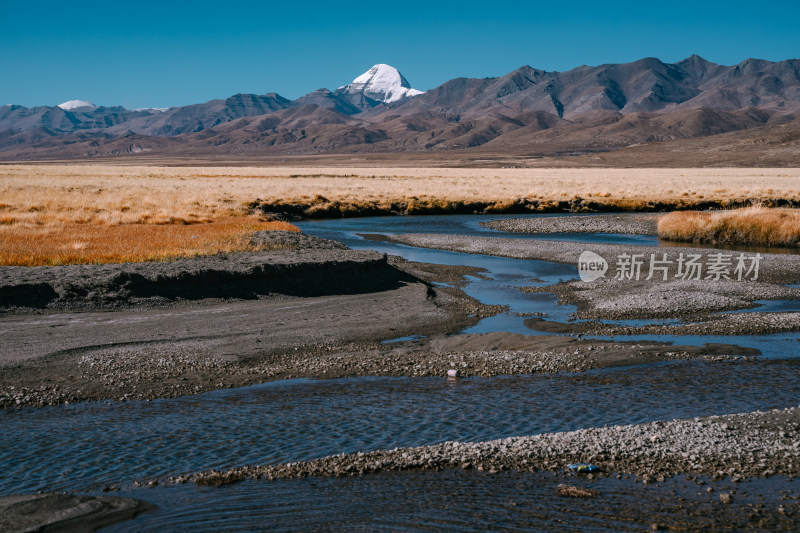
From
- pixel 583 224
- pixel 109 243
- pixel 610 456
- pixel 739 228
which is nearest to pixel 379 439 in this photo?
pixel 610 456

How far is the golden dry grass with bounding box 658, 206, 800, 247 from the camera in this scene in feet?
120

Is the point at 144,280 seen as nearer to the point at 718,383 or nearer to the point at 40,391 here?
the point at 40,391

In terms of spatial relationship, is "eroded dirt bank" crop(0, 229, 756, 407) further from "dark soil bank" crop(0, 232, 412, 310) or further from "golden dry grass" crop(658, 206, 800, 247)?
"golden dry grass" crop(658, 206, 800, 247)

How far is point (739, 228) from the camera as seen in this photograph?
37812 mm

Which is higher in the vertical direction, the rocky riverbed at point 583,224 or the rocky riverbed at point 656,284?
the rocky riverbed at point 583,224

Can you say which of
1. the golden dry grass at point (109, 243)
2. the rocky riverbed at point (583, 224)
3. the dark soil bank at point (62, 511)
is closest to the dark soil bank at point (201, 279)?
the golden dry grass at point (109, 243)

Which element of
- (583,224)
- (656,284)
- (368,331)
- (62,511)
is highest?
(583,224)

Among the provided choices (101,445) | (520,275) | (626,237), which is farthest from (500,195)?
(101,445)

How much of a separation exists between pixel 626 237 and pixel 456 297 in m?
22.4

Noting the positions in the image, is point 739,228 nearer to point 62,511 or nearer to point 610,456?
point 610,456

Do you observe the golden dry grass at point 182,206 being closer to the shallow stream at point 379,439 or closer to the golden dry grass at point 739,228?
the shallow stream at point 379,439

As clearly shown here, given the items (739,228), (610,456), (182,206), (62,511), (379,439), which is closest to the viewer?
(62,511)

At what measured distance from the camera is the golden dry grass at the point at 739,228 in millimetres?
36594

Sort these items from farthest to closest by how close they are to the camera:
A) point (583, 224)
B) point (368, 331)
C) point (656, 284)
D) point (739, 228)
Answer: point (583, 224) → point (739, 228) → point (656, 284) → point (368, 331)
